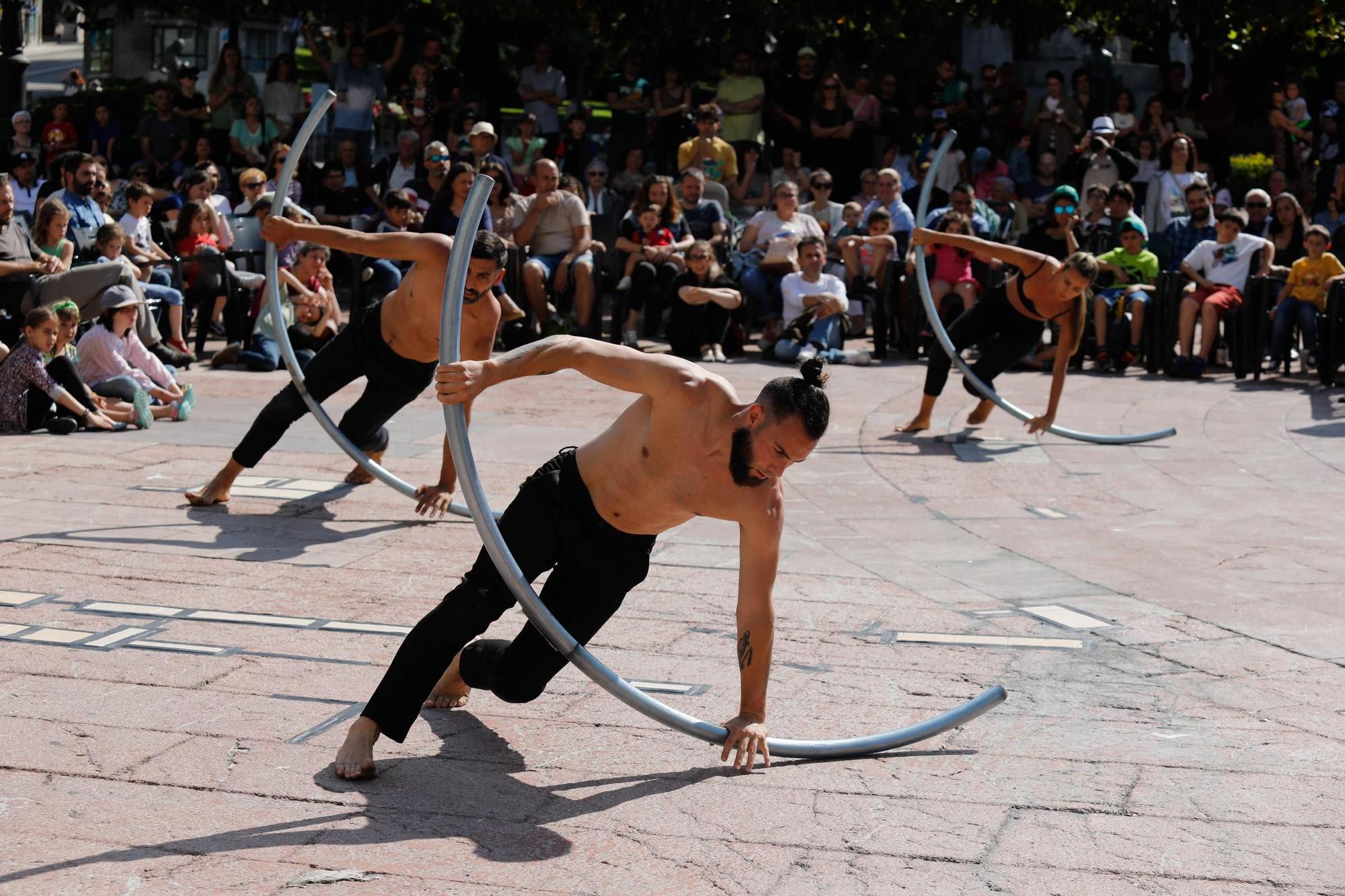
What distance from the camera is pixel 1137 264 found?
44.4 feet

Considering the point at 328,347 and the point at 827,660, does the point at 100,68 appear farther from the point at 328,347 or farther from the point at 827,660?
the point at 827,660

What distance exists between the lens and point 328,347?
7.93 meters

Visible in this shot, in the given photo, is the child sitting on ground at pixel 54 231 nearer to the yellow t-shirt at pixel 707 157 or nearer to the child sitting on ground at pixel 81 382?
the child sitting on ground at pixel 81 382

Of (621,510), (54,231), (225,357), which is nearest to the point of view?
(621,510)

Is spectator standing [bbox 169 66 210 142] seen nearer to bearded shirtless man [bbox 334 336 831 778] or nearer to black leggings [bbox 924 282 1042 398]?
black leggings [bbox 924 282 1042 398]

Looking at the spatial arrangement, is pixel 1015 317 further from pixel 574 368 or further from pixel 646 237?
pixel 574 368

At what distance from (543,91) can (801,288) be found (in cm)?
508

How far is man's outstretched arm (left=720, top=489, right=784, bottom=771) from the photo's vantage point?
4.47m

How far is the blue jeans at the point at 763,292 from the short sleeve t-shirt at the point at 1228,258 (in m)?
3.36

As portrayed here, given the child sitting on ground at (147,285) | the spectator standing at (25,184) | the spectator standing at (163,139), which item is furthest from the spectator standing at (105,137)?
the child sitting on ground at (147,285)

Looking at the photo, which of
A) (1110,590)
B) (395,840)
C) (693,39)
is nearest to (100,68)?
(693,39)

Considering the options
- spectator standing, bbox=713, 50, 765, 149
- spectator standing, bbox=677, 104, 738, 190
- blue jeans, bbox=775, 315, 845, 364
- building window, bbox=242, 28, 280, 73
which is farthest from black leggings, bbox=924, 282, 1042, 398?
building window, bbox=242, 28, 280, 73

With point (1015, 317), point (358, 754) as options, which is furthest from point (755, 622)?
point (1015, 317)

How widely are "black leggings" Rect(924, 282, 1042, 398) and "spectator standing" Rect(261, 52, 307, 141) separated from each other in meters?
8.92
